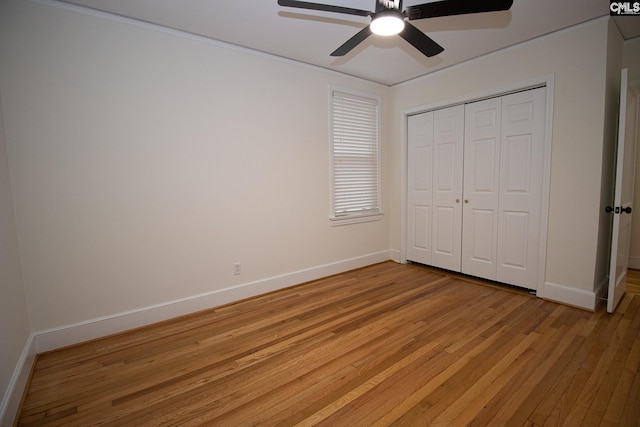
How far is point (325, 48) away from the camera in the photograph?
10.4 feet

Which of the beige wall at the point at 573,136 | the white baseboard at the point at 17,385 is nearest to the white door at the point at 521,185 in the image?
the beige wall at the point at 573,136

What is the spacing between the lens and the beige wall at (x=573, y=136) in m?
2.69

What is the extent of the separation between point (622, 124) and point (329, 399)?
3349mm

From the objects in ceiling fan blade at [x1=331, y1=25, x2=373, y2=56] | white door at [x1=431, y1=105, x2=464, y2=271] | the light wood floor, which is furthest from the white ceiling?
the light wood floor

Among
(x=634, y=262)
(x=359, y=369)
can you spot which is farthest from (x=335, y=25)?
(x=634, y=262)

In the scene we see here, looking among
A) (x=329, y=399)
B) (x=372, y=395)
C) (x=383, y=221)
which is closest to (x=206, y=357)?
(x=329, y=399)

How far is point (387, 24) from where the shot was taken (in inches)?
72.2

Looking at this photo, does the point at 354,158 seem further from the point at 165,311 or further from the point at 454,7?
the point at 165,311

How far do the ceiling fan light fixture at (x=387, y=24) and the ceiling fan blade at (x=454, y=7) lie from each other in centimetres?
8

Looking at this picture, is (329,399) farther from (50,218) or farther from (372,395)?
(50,218)

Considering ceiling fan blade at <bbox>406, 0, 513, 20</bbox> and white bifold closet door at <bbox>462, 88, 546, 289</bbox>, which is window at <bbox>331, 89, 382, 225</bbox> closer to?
white bifold closet door at <bbox>462, 88, 546, 289</bbox>

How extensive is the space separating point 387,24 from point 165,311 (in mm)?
3008

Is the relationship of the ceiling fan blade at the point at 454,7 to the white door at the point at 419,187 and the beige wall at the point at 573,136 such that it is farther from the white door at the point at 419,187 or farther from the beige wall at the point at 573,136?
the white door at the point at 419,187

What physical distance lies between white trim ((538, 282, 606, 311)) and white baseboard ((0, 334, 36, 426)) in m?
4.31
